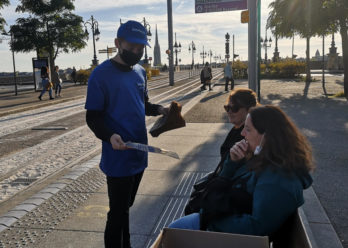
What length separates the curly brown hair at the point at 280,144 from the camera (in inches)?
74.0

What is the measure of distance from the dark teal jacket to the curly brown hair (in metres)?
0.05

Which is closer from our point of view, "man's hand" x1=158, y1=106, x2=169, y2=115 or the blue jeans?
the blue jeans

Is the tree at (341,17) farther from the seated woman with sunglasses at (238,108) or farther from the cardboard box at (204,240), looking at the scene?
the cardboard box at (204,240)

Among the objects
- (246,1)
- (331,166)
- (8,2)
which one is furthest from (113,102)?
(8,2)

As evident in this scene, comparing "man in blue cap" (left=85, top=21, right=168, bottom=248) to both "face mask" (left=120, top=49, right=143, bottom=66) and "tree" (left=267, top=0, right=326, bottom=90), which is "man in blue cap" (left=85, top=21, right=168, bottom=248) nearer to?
"face mask" (left=120, top=49, right=143, bottom=66)

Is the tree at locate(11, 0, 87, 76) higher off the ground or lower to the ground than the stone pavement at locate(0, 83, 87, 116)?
higher

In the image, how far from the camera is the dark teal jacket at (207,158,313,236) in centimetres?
177

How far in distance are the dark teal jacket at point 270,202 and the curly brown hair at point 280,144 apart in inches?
2.1

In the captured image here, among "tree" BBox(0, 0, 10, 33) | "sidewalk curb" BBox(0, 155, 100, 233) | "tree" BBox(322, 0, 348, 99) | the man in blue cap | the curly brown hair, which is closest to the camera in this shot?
the curly brown hair

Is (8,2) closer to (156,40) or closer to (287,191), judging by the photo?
(287,191)

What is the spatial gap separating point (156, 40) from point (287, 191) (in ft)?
605

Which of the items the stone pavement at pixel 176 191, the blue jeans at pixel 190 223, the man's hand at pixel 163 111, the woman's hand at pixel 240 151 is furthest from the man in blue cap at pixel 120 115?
the stone pavement at pixel 176 191

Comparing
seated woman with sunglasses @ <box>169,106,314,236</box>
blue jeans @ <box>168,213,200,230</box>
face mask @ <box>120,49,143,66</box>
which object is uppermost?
face mask @ <box>120,49,143,66</box>

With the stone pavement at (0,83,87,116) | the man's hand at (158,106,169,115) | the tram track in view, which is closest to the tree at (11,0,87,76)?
the stone pavement at (0,83,87,116)
